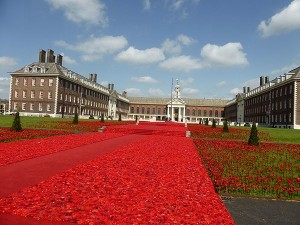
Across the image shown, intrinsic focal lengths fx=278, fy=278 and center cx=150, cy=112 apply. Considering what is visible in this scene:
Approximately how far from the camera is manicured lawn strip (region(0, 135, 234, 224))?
4.96 meters

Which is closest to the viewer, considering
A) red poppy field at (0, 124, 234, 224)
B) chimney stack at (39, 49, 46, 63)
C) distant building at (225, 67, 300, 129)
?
red poppy field at (0, 124, 234, 224)

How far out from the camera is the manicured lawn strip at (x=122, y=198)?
16.3ft

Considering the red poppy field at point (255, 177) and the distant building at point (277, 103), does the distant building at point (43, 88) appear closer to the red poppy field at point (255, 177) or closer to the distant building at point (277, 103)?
the distant building at point (277, 103)

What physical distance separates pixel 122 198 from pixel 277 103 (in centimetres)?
6338

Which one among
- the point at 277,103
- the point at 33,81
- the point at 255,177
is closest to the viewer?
the point at 255,177

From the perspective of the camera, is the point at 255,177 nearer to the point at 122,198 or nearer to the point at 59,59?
the point at 122,198

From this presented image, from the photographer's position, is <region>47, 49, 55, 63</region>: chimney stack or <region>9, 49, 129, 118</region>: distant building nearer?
<region>9, 49, 129, 118</region>: distant building

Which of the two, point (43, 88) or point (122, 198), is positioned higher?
point (43, 88)

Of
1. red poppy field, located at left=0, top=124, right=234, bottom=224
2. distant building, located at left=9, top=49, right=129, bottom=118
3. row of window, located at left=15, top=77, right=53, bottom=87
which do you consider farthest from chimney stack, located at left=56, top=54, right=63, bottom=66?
red poppy field, located at left=0, top=124, right=234, bottom=224

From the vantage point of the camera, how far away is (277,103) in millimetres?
62188

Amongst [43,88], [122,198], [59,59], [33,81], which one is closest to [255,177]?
[122,198]

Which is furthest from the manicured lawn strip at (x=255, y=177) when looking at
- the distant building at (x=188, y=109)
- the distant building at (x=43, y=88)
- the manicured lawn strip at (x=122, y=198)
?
the distant building at (x=188, y=109)

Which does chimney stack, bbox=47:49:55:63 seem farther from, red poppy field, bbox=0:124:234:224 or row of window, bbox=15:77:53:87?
red poppy field, bbox=0:124:234:224

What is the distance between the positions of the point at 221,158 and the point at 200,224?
817 cm
